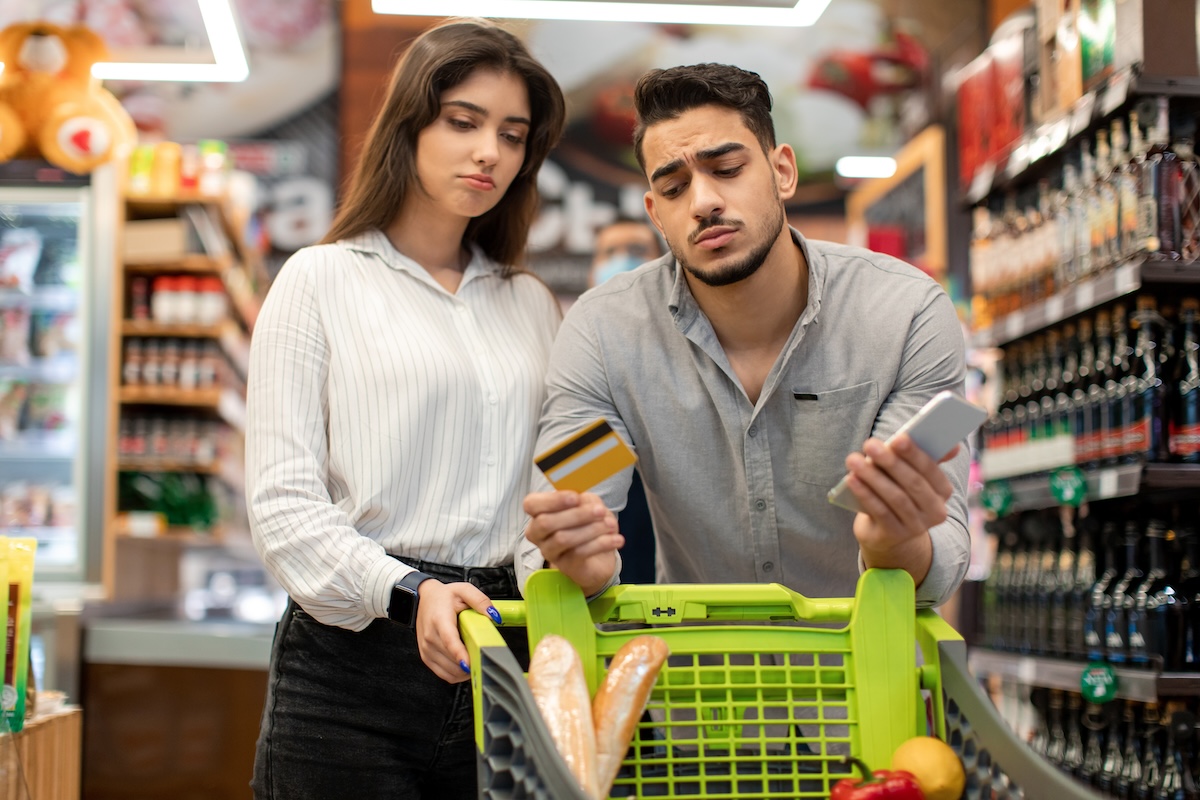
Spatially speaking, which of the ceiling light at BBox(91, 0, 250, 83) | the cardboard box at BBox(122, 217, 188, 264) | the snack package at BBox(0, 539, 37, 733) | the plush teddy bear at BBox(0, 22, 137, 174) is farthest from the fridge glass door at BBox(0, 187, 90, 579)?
the snack package at BBox(0, 539, 37, 733)

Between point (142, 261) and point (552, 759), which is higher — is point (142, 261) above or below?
above

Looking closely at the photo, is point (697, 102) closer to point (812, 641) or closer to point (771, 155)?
point (771, 155)

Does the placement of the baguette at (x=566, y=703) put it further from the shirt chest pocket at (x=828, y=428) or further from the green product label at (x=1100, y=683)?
the green product label at (x=1100, y=683)

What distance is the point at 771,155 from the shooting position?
213 cm

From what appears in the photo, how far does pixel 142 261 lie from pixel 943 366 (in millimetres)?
4450

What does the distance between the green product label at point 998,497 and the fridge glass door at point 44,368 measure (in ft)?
10.4

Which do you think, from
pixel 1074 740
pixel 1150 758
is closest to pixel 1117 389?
pixel 1150 758

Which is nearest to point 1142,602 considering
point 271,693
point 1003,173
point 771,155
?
point 1003,173

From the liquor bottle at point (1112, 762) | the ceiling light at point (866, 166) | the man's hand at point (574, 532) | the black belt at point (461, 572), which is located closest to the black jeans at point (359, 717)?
the black belt at point (461, 572)

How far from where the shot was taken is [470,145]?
206 cm

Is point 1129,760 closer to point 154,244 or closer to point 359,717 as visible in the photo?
point 359,717

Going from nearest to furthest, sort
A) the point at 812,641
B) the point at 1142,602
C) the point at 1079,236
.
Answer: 1. the point at 812,641
2. the point at 1142,602
3. the point at 1079,236

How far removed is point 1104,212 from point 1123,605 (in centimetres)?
109

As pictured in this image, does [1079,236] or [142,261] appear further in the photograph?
[142,261]
